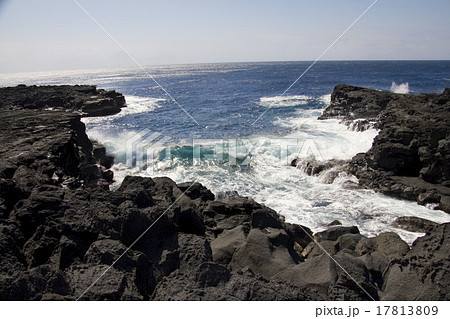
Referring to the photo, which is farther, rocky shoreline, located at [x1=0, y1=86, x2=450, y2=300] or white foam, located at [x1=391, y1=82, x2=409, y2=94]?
white foam, located at [x1=391, y1=82, x2=409, y2=94]

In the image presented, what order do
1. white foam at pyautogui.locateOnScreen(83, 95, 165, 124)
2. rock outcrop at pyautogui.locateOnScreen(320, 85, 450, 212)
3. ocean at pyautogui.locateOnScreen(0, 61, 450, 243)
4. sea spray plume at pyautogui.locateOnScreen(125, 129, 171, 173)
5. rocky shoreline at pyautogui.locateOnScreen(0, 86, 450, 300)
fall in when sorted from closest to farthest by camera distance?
1. rocky shoreline at pyautogui.locateOnScreen(0, 86, 450, 300)
2. ocean at pyautogui.locateOnScreen(0, 61, 450, 243)
3. rock outcrop at pyautogui.locateOnScreen(320, 85, 450, 212)
4. sea spray plume at pyautogui.locateOnScreen(125, 129, 171, 173)
5. white foam at pyautogui.locateOnScreen(83, 95, 165, 124)

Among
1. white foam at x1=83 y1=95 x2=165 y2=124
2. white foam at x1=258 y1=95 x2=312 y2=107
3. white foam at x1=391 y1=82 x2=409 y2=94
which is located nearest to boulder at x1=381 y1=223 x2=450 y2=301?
white foam at x1=83 y1=95 x2=165 y2=124

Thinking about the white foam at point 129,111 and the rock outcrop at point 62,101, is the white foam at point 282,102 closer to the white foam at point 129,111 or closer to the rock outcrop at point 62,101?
the white foam at point 129,111

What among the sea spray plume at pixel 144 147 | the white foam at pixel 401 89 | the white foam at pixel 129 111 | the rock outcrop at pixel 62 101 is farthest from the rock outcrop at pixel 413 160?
the white foam at pixel 401 89

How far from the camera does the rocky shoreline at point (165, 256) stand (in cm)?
374

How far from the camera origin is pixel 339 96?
2861cm

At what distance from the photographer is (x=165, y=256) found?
4.75 meters

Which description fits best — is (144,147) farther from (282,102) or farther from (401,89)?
(401,89)

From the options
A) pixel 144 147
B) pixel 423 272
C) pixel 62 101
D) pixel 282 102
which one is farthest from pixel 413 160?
pixel 62 101

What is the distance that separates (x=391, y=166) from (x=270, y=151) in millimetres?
6521

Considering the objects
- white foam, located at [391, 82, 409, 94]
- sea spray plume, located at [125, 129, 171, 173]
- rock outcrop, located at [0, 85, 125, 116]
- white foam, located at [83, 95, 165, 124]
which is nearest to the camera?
sea spray plume, located at [125, 129, 171, 173]

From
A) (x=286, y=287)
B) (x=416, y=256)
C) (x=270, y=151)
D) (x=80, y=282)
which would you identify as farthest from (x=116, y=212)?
(x=270, y=151)

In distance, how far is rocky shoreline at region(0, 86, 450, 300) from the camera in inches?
147

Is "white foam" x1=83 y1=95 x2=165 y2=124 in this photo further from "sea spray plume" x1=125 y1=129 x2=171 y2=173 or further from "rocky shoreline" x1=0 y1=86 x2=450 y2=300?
"rocky shoreline" x1=0 y1=86 x2=450 y2=300
